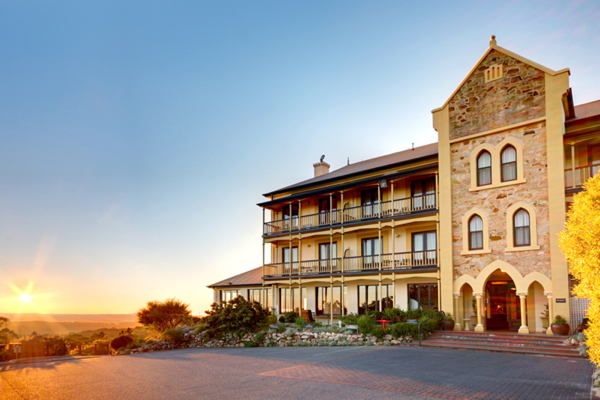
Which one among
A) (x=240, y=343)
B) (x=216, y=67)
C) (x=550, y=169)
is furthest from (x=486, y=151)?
(x=240, y=343)

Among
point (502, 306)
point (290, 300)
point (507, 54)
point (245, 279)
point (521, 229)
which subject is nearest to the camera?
point (521, 229)

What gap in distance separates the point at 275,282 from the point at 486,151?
50.4 feet

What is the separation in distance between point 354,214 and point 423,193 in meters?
4.56

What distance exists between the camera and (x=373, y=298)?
24672mm

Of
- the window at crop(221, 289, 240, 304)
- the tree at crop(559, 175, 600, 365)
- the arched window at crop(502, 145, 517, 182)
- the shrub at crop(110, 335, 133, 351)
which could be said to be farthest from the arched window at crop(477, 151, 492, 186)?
the window at crop(221, 289, 240, 304)

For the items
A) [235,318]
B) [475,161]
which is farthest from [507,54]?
[235,318]

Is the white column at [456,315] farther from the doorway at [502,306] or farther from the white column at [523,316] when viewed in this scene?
the white column at [523,316]

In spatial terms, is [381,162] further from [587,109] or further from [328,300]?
[587,109]

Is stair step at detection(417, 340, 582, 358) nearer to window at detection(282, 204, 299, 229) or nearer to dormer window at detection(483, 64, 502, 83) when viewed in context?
dormer window at detection(483, 64, 502, 83)

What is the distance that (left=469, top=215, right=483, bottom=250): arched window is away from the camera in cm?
1967

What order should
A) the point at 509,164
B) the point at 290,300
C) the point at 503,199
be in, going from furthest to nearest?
1. the point at 290,300
2. the point at 509,164
3. the point at 503,199

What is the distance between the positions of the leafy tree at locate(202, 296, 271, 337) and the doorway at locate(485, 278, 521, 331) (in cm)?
1082

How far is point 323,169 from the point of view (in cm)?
3366

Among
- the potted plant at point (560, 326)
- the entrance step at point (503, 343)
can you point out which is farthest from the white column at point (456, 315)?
the potted plant at point (560, 326)
